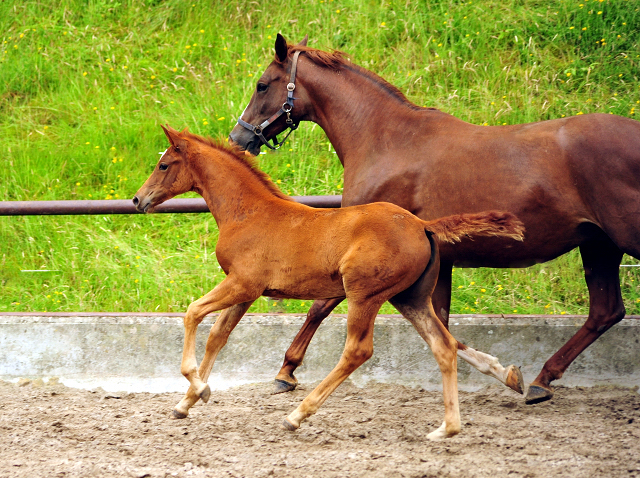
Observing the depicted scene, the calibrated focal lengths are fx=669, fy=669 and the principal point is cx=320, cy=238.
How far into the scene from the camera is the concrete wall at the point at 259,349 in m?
4.54

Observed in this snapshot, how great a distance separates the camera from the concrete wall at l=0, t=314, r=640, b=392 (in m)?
4.54

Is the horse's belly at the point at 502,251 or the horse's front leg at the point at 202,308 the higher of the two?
the horse's belly at the point at 502,251

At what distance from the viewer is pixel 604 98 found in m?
7.43

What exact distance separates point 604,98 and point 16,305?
6.39m

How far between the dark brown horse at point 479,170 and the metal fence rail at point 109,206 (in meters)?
0.45

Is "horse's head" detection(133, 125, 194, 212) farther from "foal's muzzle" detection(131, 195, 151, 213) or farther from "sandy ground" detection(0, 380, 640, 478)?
"sandy ground" detection(0, 380, 640, 478)

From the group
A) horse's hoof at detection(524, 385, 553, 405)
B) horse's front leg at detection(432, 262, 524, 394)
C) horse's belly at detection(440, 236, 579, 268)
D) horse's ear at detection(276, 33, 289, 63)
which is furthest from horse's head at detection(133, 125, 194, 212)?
horse's hoof at detection(524, 385, 553, 405)

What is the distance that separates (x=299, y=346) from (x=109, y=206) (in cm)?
173

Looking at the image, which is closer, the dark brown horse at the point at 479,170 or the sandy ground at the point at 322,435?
the sandy ground at the point at 322,435

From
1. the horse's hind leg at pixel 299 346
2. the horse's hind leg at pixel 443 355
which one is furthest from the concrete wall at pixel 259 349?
the horse's hind leg at pixel 443 355

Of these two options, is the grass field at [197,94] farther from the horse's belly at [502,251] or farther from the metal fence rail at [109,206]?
the horse's belly at [502,251]

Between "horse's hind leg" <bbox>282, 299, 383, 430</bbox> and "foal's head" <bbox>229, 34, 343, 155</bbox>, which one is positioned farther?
"foal's head" <bbox>229, 34, 343, 155</bbox>

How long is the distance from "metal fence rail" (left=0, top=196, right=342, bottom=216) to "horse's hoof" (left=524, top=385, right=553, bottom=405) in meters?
1.79

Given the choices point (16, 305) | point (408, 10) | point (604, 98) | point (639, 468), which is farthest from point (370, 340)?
point (408, 10)
